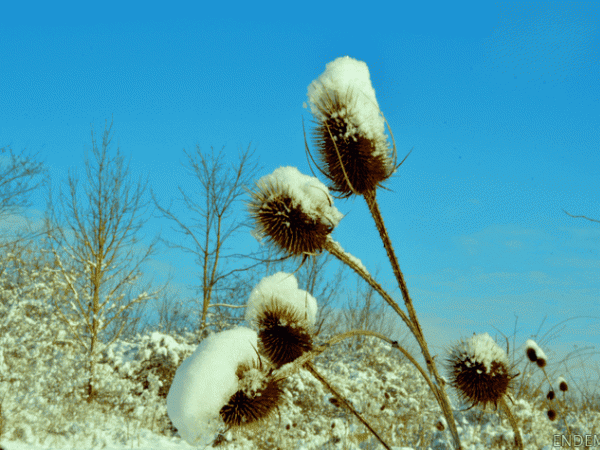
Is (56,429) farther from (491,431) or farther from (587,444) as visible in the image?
(587,444)

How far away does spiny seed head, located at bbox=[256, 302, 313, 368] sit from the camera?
2.30 metres

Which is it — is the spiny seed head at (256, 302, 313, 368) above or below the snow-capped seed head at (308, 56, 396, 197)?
below

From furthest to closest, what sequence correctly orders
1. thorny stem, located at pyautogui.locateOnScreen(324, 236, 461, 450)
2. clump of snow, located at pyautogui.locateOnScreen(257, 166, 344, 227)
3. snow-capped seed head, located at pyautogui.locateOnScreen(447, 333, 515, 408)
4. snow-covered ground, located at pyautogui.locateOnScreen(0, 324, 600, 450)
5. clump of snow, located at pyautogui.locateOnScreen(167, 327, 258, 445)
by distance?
snow-covered ground, located at pyautogui.locateOnScreen(0, 324, 600, 450) < snow-capped seed head, located at pyautogui.locateOnScreen(447, 333, 515, 408) < thorny stem, located at pyautogui.locateOnScreen(324, 236, 461, 450) < clump of snow, located at pyautogui.locateOnScreen(257, 166, 344, 227) < clump of snow, located at pyautogui.locateOnScreen(167, 327, 258, 445)

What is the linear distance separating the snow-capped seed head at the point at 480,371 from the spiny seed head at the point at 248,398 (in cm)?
124

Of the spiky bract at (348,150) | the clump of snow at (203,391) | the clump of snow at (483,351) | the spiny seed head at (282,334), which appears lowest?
the clump of snow at (203,391)

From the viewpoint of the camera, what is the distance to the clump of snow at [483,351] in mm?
2557

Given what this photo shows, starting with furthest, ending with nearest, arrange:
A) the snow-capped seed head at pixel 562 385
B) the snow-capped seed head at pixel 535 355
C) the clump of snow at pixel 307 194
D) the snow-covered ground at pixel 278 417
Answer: the snow-covered ground at pixel 278 417
the snow-capped seed head at pixel 562 385
the snow-capped seed head at pixel 535 355
the clump of snow at pixel 307 194

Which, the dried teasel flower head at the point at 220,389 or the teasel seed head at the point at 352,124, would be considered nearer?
the dried teasel flower head at the point at 220,389

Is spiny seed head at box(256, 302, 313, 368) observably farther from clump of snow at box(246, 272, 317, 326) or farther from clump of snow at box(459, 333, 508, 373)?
clump of snow at box(459, 333, 508, 373)

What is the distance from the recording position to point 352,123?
7.06ft

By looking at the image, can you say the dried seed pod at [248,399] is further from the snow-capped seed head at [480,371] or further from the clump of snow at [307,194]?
the snow-capped seed head at [480,371]

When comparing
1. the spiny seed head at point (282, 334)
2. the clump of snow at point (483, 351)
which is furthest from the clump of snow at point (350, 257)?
the clump of snow at point (483, 351)

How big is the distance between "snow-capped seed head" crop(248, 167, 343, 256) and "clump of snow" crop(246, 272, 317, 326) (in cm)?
26

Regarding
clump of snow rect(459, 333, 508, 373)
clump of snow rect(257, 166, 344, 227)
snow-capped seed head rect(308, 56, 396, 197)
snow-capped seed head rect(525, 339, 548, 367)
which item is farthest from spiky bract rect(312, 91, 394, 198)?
snow-capped seed head rect(525, 339, 548, 367)
